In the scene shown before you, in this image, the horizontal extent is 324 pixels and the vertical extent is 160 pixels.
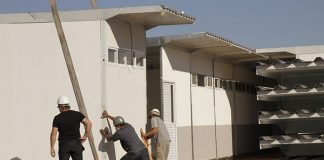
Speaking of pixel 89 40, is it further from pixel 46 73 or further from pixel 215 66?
pixel 215 66

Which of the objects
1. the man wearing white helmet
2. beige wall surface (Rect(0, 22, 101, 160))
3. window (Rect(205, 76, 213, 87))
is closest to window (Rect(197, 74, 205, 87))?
window (Rect(205, 76, 213, 87))

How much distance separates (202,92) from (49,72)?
667 cm

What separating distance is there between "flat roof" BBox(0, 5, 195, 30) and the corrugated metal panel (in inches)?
103

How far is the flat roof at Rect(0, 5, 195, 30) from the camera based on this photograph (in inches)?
533

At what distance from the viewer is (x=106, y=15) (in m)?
13.5

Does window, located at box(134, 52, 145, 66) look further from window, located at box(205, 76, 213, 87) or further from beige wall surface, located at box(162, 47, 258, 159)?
window, located at box(205, 76, 213, 87)

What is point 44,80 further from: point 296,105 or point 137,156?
point 296,105

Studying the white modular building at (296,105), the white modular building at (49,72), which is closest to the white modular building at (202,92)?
the white modular building at (296,105)

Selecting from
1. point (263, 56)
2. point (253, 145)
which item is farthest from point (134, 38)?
point (253, 145)

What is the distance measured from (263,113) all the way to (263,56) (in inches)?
143

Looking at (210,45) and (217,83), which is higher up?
(210,45)

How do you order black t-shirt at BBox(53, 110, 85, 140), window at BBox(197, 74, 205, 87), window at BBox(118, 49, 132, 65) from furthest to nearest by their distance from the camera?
window at BBox(197, 74, 205, 87)
window at BBox(118, 49, 132, 65)
black t-shirt at BBox(53, 110, 85, 140)

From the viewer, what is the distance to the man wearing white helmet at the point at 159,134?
14.3 meters

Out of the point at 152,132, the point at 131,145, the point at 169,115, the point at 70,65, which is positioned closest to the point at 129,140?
the point at 131,145
